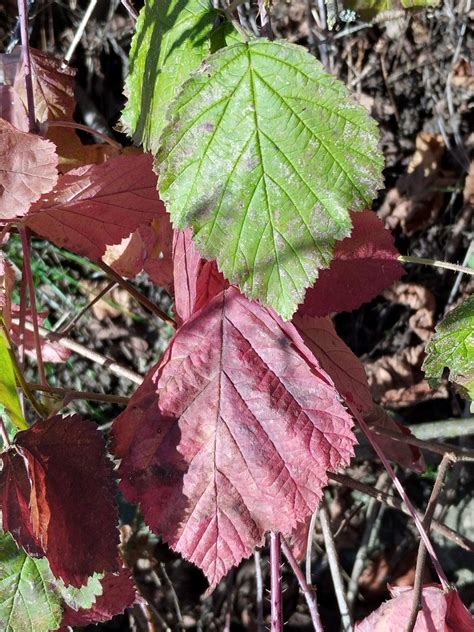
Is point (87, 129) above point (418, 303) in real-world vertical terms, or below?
above

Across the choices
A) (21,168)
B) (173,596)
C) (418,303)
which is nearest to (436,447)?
(21,168)

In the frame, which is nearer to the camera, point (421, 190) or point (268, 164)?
point (268, 164)

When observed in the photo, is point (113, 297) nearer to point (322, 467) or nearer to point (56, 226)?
point (56, 226)

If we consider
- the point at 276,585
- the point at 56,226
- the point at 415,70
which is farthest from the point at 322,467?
the point at 415,70

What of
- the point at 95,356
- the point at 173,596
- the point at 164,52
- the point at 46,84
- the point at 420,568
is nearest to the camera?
the point at 164,52

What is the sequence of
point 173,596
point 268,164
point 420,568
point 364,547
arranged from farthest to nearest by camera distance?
1. point 173,596
2. point 364,547
3. point 420,568
4. point 268,164

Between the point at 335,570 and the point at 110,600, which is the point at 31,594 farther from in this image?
the point at 335,570

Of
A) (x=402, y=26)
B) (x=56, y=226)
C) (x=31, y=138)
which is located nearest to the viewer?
(x=31, y=138)

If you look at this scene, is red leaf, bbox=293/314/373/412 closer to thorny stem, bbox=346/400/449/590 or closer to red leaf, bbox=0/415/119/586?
thorny stem, bbox=346/400/449/590
